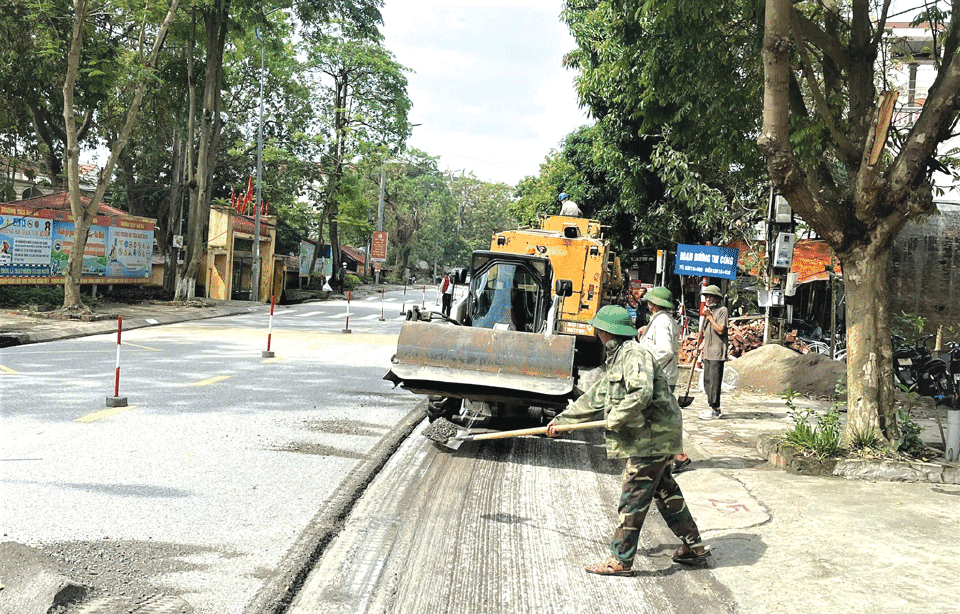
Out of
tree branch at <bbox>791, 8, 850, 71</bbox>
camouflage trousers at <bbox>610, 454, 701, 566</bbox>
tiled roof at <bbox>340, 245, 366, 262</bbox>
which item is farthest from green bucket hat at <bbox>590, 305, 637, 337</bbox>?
tiled roof at <bbox>340, 245, 366, 262</bbox>

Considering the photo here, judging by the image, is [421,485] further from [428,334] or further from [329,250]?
[329,250]

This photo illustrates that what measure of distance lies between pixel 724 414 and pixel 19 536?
9278mm

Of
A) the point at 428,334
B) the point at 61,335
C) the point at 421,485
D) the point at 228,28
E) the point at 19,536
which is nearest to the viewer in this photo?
the point at 19,536

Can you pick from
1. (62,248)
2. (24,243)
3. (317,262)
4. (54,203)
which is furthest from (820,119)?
(317,262)

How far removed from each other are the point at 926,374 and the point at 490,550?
1096 cm

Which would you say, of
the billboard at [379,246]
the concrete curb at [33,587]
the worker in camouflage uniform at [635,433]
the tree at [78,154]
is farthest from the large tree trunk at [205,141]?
the billboard at [379,246]

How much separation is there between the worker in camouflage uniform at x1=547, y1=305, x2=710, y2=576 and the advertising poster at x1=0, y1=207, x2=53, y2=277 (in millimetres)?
22438

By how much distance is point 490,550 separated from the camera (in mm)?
5355

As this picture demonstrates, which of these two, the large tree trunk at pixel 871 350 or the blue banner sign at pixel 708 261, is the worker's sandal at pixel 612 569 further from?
the blue banner sign at pixel 708 261

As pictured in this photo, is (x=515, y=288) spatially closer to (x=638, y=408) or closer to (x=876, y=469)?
(x=876, y=469)

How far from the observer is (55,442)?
7.38 m

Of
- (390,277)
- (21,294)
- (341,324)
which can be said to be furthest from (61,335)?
(390,277)

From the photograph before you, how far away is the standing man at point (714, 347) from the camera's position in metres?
10.8

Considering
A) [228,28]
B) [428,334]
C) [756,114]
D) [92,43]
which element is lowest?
→ [428,334]
